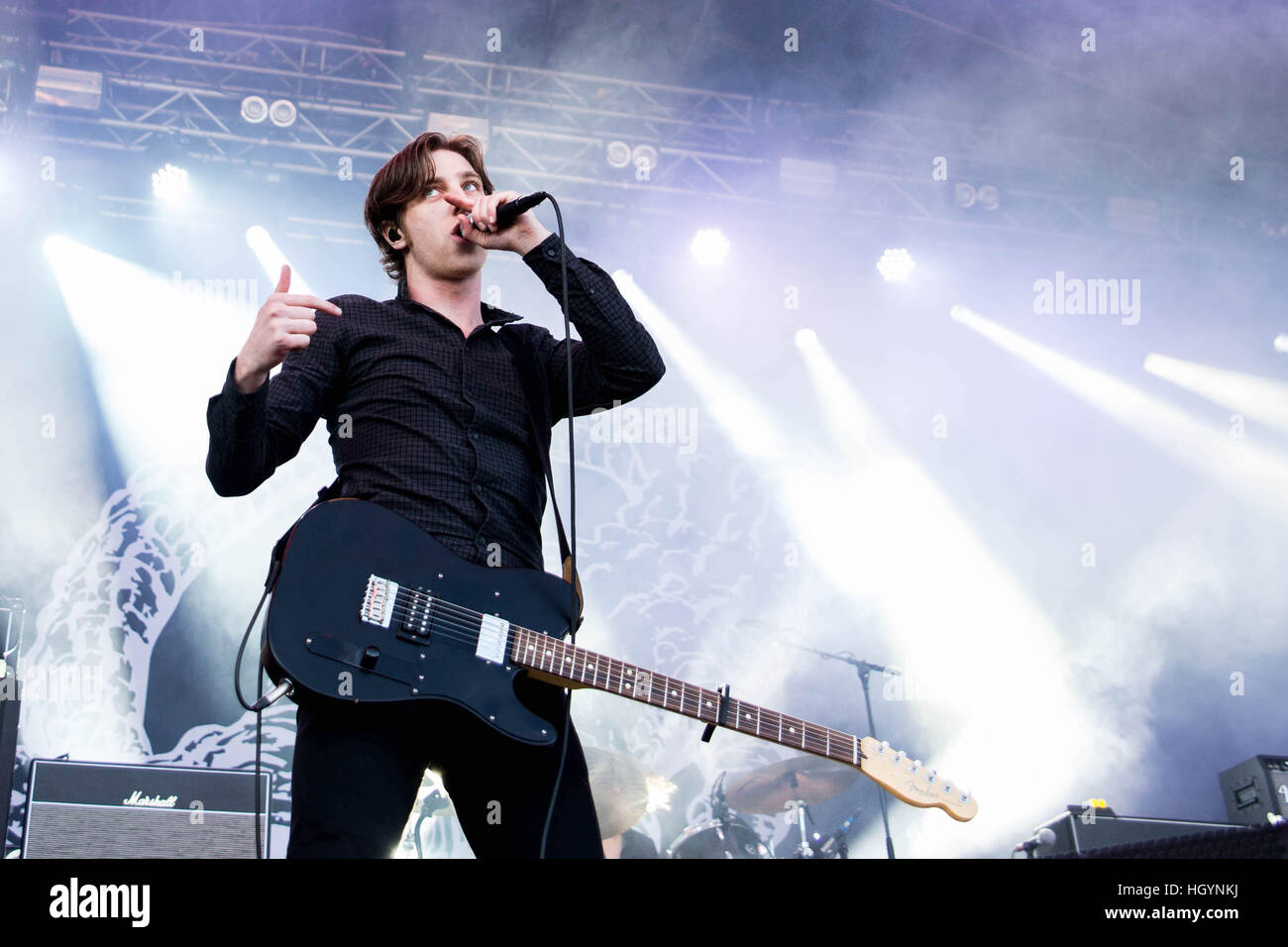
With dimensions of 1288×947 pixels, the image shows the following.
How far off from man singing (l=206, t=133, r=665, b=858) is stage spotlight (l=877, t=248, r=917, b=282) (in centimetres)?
499

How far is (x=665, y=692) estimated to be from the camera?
172 centimetres

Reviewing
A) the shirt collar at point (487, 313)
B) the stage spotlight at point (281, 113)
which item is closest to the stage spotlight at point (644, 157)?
the stage spotlight at point (281, 113)

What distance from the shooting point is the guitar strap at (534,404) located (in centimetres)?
178

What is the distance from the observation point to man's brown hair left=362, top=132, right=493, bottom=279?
2.01m

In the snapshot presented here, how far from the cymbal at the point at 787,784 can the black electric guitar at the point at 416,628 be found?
2787 mm

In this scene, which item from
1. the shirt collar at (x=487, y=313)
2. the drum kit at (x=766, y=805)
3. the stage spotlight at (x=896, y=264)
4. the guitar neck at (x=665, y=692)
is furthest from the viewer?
the stage spotlight at (x=896, y=264)

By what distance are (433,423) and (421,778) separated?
0.58 m

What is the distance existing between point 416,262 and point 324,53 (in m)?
4.61

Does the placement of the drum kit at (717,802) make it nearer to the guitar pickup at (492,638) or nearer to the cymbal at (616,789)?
the cymbal at (616,789)

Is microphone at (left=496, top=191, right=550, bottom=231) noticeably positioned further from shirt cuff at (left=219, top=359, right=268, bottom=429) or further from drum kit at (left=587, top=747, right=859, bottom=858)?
drum kit at (left=587, top=747, right=859, bottom=858)

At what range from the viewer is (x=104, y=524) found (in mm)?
5258

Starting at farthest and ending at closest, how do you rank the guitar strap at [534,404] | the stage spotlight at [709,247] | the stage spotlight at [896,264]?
the stage spotlight at [896,264], the stage spotlight at [709,247], the guitar strap at [534,404]

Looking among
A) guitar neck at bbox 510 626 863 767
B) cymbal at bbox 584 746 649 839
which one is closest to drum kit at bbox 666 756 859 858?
cymbal at bbox 584 746 649 839
